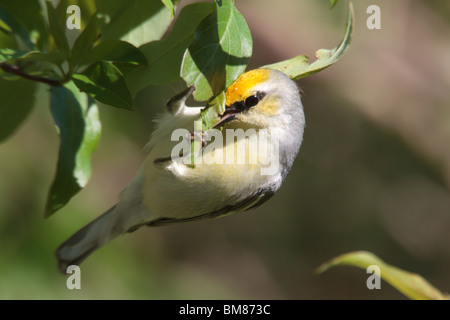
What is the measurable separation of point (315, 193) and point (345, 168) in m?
0.37

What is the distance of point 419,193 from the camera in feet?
16.9

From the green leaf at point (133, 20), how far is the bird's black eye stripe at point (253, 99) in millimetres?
376

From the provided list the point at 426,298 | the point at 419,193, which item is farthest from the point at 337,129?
the point at 426,298

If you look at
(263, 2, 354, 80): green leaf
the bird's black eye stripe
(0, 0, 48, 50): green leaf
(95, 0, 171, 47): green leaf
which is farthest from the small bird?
(0, 0, 48, 50): green leaf

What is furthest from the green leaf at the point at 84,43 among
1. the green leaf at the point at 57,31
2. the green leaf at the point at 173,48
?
the green leaf at the point at 173,48

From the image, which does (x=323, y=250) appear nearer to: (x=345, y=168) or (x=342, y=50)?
(x=345, y=168)

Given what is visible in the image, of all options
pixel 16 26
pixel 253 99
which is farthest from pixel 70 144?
pixel 253 99

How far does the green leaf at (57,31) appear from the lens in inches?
62.2

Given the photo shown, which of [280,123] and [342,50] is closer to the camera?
[342,50]

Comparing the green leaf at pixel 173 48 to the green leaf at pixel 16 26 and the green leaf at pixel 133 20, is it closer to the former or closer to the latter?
the green leaf at pixel 133 20

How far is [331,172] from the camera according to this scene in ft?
17.5

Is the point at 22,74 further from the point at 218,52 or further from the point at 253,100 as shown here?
the point at 253,100

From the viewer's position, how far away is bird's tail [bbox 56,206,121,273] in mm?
2592

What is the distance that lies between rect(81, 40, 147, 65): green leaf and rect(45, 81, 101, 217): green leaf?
0.57 ft
